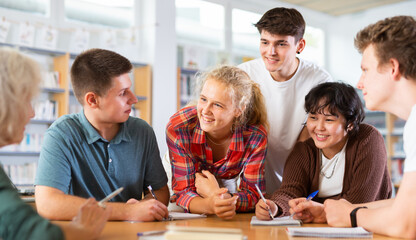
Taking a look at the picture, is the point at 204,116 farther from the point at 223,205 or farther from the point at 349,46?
the point at 349,46

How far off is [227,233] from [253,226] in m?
0.38

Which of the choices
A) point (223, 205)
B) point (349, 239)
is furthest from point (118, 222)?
point (349, 239)

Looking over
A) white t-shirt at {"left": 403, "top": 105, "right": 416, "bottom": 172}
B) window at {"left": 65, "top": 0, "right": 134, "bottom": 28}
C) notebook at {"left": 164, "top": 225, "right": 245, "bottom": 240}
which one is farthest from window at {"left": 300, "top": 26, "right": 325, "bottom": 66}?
notebook at {"left": 164, "top": 225, "right": 245, "bottom": 240}

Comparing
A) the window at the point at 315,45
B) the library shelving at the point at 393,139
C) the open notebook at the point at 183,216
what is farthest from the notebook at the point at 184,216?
the window at the point at 315,45

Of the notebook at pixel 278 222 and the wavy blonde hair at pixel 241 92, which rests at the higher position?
the wavy blonde hair at pixel 241 92

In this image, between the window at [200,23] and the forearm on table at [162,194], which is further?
the window at [200,23]

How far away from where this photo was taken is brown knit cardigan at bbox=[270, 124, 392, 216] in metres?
1.93

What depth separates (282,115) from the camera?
2465mm

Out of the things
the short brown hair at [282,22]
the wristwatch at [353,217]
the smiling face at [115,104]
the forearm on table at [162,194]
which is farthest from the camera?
the short brown hair at [282,22]

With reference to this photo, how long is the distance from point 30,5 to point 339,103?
502cm

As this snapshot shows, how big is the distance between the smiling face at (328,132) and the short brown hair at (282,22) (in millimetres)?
515

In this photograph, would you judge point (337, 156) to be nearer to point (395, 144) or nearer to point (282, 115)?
point (282, 115)

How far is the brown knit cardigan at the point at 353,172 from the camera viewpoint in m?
1.93

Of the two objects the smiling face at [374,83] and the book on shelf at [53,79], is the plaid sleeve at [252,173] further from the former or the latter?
the book on shelf at [53,79]
